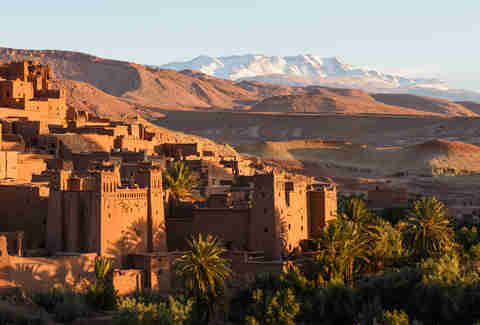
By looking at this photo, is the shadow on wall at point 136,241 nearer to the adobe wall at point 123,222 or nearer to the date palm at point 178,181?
the adobe wall at point 123,222

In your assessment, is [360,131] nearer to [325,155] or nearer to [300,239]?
[325,155]

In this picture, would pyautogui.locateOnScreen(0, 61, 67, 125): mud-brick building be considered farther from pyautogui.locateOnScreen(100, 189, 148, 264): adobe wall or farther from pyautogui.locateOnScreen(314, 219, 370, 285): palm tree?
pyautogui.locateOnScreen(314, 219, 370, 285): palm tree

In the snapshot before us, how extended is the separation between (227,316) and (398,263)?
8.59m

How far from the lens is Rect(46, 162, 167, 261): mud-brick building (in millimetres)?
30078

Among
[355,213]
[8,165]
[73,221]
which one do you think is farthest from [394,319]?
[8,165]

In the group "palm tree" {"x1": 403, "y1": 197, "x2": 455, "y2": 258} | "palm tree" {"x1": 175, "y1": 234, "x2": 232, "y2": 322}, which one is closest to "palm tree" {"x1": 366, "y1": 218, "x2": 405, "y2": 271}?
"palm tree" {"x1": 403, "y1": 197, "x2": 455, "y2": 258}

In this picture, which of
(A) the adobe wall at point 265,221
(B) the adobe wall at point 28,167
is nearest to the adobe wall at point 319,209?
(A) the adobe wall at point 265,221

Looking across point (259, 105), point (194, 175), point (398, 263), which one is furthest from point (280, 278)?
point (259, 105)

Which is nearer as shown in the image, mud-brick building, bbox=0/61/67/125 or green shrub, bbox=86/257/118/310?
green shrub, bbox=86/257/118/310

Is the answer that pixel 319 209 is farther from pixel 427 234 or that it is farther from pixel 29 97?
pixel 29 97

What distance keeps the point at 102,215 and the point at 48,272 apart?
3.33 metres

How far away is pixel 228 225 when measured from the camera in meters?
32.9

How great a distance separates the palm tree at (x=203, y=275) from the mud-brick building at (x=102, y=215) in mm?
3226

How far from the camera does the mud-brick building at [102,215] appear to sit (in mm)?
30078
